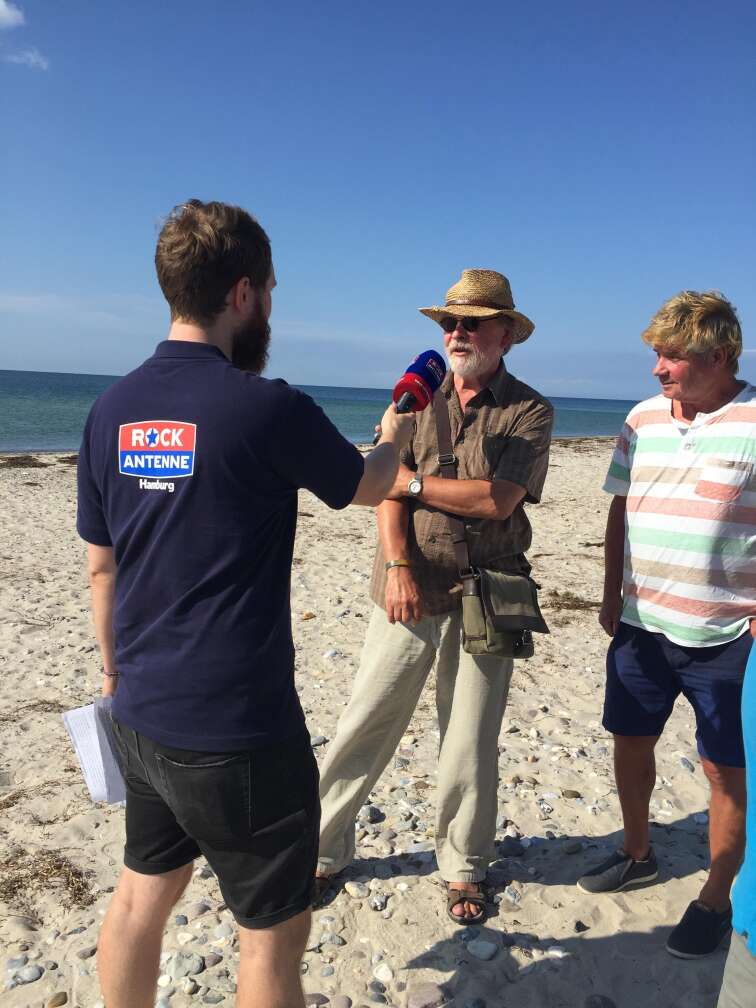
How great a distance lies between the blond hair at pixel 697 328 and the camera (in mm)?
3074

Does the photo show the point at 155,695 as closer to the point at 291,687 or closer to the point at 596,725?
the point at 291,687

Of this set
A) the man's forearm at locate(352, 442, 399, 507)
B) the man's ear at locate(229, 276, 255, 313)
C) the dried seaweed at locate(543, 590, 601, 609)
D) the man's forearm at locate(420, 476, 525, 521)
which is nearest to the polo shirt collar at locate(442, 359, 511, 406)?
the man's forearm at locate(420, 476, 525, 521)

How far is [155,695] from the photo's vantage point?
206 centimetres

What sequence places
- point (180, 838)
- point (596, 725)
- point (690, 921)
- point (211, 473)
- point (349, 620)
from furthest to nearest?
point (349, 620), point (596, 725), point (690, 921), point (180, 838), point (211, 473)

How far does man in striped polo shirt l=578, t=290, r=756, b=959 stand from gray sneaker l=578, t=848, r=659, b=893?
0.36 meters

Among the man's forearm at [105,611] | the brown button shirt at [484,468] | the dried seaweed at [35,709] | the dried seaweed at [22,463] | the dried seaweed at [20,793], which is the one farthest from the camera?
the dried seaweed at [22,463]

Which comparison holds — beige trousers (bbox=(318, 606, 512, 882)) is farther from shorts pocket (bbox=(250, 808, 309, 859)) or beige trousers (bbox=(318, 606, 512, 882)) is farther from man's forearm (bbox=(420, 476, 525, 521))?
shorts pocket (bbox=(250, 808, 309, 859))

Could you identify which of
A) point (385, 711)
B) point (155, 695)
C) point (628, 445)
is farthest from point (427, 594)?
point (155, 695)

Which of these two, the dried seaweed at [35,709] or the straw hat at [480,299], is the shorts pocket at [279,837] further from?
the dried seaweed at [35,709]

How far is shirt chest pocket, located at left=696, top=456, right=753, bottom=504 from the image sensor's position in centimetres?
308

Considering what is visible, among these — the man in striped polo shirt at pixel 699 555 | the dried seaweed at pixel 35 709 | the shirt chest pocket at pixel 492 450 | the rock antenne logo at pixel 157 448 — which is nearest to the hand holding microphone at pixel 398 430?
the rock antenne logo at pixel 157 448

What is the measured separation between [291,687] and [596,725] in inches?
152

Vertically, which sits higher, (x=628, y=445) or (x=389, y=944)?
(x=628, y=445)

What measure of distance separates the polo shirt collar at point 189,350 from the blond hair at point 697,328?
6.43 feet
